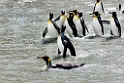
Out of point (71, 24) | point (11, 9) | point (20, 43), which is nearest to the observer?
point (20, 43)

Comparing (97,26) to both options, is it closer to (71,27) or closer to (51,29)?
(71,27)

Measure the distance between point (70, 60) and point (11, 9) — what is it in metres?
13.1

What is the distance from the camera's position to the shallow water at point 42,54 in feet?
29.5

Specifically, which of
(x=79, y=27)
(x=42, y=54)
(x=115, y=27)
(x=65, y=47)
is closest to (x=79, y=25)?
(x=79, y=27)

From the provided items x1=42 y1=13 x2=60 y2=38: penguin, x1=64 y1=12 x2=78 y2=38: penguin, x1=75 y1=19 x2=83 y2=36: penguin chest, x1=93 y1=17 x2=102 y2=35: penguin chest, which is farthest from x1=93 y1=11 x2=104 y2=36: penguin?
x1=42 y1=13 x2=60 y2=38: penguin

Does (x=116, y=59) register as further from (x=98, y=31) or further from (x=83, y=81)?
(x=98, y=31)

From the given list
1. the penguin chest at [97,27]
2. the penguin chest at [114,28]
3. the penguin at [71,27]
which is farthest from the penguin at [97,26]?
the penguin at [71,27]

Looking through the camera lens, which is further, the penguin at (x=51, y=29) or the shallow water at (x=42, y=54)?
the penguin at (x=51, y=29)

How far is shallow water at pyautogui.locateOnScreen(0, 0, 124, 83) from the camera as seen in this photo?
8977 mm

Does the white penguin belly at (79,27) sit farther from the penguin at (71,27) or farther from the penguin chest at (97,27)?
the penguin chest at (97,27)

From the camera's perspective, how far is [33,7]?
24.2m

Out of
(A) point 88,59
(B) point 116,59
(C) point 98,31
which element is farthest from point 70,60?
(C) point 98,31

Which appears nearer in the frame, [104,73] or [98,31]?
[104,73]

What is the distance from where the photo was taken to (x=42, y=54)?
11.7 meters
